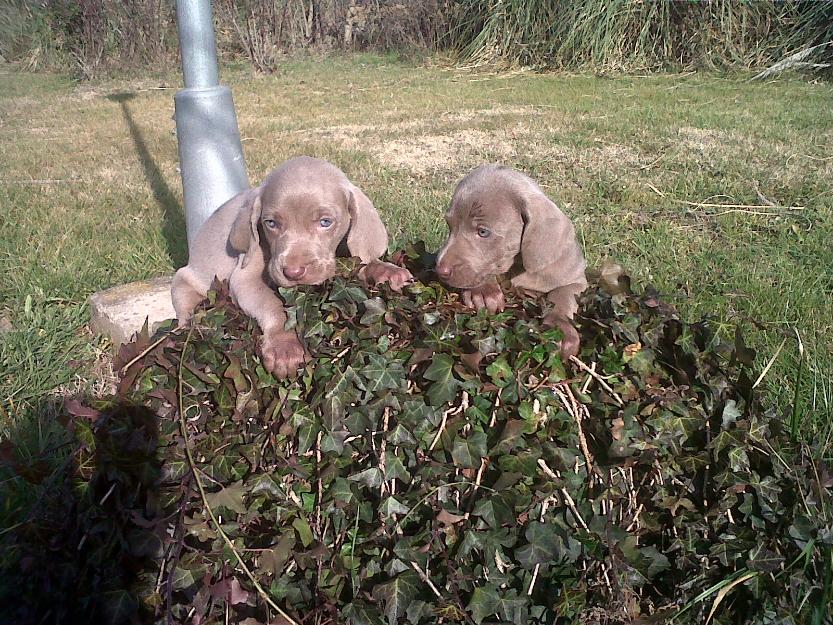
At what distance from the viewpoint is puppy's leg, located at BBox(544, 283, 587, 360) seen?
7.06ft

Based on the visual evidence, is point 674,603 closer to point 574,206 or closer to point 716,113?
point 574,206

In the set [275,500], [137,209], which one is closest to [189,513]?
[275,500]

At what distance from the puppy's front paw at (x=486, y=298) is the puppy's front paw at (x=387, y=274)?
0.21 metres

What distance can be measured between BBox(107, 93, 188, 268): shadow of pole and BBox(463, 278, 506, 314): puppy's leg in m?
3.29

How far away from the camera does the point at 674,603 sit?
2.12 m

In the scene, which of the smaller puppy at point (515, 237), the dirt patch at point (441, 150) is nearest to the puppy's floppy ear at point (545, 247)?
the smaller puppy at point (515, 237)

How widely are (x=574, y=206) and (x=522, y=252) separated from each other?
10.7 feet

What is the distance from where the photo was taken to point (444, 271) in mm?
2543

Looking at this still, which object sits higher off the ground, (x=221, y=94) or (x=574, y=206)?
(x=221, y=94)

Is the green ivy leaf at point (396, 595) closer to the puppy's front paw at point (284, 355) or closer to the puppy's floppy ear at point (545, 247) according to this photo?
the puppy's front paw at point (284, 355)

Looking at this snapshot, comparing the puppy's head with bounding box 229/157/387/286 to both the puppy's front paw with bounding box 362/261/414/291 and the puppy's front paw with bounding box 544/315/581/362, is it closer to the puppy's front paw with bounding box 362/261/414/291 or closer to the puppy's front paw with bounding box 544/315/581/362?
the puppy's front paw with bounding box 362/261/414/291

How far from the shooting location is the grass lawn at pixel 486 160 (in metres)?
4.00

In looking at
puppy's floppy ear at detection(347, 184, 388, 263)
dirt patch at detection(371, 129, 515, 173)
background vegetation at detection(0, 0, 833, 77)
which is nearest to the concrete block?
puppy's floppy ear at detection(347, 184, 388, 263)

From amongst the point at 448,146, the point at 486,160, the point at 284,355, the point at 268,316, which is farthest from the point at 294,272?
the point at 448,146
